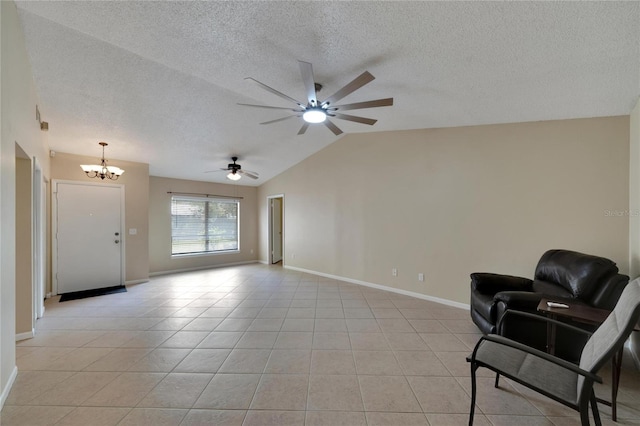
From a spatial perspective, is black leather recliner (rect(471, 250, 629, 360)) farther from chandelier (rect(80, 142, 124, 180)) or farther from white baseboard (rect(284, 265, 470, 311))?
chandelier (rect(80, 142, 124, 180))

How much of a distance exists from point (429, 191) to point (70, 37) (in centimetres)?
458

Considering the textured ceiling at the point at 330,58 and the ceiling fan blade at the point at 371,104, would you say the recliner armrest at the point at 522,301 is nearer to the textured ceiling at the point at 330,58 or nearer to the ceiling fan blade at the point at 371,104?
the textured ceiling at the point at 330,58

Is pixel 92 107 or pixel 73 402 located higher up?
pixel 92 107

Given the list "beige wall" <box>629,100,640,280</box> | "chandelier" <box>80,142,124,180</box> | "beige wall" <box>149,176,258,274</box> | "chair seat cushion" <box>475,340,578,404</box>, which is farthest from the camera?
"beige wall" <box>149,176,258,274</box>

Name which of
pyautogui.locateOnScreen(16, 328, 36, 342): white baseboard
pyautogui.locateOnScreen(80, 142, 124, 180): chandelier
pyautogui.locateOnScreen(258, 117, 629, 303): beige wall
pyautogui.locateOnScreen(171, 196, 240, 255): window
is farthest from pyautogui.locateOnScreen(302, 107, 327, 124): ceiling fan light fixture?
pyautogui.locateOnScreen(171, 196, 240, 255): window

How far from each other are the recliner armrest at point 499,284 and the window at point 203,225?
20.2 ft

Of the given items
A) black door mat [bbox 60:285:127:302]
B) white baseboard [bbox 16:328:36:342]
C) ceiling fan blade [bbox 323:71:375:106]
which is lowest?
black door mat [bbox 60:285:127:302]

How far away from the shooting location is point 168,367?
2209 millimetres

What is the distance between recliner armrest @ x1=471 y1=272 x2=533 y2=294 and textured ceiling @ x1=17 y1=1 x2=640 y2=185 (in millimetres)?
2038

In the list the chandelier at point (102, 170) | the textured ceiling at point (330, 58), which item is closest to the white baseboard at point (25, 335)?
the chandelier at point (102, 170)

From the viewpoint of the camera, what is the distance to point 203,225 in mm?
6672

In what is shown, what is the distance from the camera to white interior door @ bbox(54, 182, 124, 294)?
436cm

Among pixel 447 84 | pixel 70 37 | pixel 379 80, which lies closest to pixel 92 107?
pixel 70 37

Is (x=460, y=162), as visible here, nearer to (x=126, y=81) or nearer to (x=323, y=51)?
(x=323, y=51)
